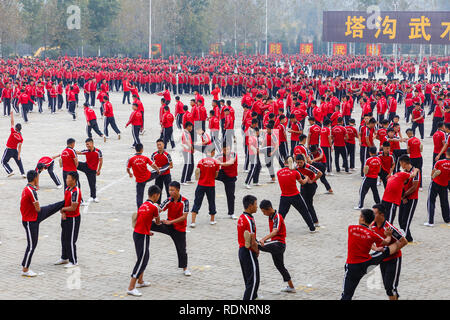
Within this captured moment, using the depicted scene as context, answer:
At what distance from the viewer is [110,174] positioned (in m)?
17.9

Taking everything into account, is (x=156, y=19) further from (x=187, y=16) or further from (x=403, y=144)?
(x=403, y=144)

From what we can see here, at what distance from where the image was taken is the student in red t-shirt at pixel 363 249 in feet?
26.9

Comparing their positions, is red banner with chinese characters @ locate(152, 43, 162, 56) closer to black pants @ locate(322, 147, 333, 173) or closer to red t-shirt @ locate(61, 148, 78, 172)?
black pants @ locate(322, 147, 333, 173)

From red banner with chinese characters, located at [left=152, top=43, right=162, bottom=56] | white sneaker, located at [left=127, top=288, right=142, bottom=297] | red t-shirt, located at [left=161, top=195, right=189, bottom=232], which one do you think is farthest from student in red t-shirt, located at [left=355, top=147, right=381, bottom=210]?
red banner with chinese characters, located at [left=152, top=43, right=162, bottom=56]

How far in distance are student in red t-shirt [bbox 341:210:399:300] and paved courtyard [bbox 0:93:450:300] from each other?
3.63ft

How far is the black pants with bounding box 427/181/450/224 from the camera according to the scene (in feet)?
42.8

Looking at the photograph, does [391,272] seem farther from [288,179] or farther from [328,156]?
[328,156]

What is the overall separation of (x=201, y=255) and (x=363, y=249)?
3.78 meters

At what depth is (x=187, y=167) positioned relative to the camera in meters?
16.7

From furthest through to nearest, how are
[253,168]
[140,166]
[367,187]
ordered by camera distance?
[253,168] < [367,187] < [140,166]

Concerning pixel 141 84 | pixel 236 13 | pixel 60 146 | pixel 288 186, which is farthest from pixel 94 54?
pixel 288 186

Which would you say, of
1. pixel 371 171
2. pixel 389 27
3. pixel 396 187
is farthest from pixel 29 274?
pixel 389 27

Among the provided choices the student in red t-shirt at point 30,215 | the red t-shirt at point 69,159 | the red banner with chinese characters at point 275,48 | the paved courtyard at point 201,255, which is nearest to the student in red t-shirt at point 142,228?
the paved courtyard at point 201,255

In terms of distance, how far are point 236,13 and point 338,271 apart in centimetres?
8684
